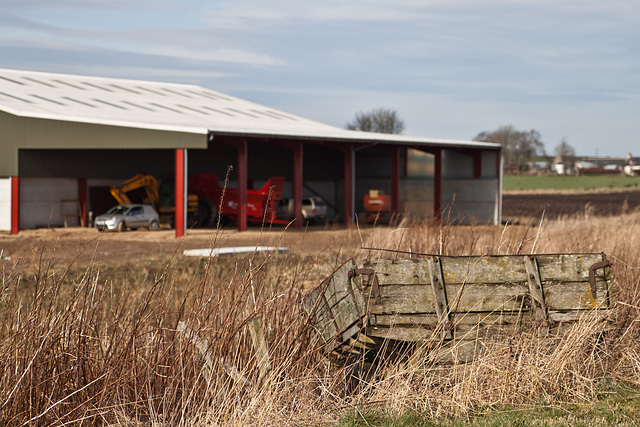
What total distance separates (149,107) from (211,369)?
27052 millimetres

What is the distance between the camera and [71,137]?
25.7 metres

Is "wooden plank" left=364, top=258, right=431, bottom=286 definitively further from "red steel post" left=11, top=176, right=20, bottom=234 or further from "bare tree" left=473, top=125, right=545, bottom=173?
"bare tree" left=473, top=125, right=545, bottom=173

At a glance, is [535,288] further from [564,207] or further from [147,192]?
[564,207]

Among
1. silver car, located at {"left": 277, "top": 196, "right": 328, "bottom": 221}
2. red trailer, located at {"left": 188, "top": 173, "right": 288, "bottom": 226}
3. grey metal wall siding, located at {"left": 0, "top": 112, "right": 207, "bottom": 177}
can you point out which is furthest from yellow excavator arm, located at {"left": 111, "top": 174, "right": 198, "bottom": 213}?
silver car, located at {"left": 277, "top": 196, "right": 328, "bottom": 221}

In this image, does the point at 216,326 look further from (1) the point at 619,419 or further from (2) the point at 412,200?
(2) the point at 412,200

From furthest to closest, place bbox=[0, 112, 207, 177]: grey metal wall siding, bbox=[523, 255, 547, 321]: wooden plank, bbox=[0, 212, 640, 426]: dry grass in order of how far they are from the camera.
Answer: bbox=[0, 112, 207, 177]: grey metal wall siding < bbox=[523, 255, 547, 321]: wooden plank < bbox=[0, 212, 640, 426]: dry grass

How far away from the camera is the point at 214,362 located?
607 cm

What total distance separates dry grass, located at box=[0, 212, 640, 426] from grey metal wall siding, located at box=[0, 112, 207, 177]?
17786 millimetres

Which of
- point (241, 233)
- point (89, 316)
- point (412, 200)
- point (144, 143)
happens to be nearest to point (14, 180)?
point (144, 143)

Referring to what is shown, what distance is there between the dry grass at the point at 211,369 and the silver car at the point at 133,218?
20712 mm

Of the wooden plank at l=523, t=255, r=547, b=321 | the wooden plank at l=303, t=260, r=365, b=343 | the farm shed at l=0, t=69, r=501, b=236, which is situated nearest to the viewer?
the wooden plank at l=303, t=260, r=365, b=343

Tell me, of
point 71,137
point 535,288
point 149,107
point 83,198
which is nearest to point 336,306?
point 535,288

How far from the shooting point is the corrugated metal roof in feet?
85.7

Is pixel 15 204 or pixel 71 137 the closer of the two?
pixel 71 137
